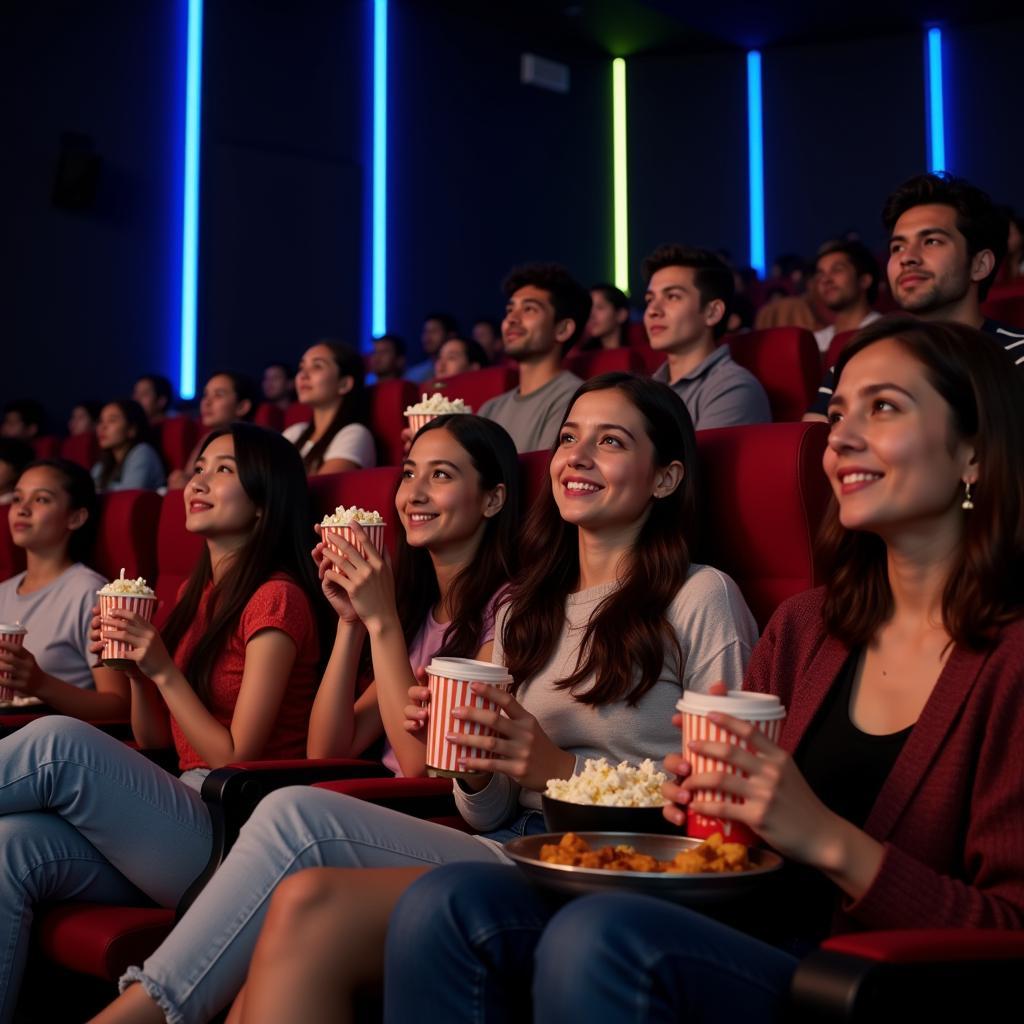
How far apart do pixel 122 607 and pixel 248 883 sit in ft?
2.67

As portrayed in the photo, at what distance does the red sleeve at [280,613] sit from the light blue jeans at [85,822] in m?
0.36

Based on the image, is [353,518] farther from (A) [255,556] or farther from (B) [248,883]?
(B) [248,883]

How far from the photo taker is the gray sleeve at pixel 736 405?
296 cm

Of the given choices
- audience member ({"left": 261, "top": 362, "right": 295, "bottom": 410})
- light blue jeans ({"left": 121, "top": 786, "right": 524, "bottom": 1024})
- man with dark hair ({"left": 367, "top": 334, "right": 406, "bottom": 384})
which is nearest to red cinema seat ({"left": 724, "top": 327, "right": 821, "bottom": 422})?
light blue jeans ({"left": 121, "top": 786, "right": 524, "bottom": 1024})

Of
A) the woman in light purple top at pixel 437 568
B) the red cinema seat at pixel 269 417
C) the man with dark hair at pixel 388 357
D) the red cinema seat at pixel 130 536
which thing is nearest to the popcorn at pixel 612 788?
the woman in light purple top at pixel 437 568

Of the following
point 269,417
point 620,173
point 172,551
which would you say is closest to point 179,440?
point 269,417

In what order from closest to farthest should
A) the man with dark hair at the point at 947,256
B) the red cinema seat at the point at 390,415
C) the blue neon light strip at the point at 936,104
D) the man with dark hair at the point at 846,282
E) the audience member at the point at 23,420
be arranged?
the man with dark hair at the point at 947,256, the red cinema seat at the point at 390,415, the man with dark hair at the point at 846,282, the audience member at the point at 23,420, the blue neon light strip at the point at 936,104

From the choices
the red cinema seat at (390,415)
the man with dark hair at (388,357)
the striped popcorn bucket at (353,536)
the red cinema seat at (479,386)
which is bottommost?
the striped popcorn bucket at (353,536)

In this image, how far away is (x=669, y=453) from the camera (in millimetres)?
1777

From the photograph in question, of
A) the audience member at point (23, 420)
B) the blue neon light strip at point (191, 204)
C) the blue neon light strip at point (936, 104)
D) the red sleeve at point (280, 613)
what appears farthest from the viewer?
the blue neon light strip at point (936, 104)

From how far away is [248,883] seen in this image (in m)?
1.39

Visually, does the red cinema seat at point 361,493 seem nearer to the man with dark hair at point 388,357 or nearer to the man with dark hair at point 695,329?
the man with dark hair at point 695,329

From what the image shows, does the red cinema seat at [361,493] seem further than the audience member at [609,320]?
No

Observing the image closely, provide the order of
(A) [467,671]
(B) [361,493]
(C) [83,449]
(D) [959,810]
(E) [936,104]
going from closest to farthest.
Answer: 1. (D) [959,810]
2. (A) [467,671]
3. (B) [361,493]
4. (C) [83,449]
5. (E) [936,104]
